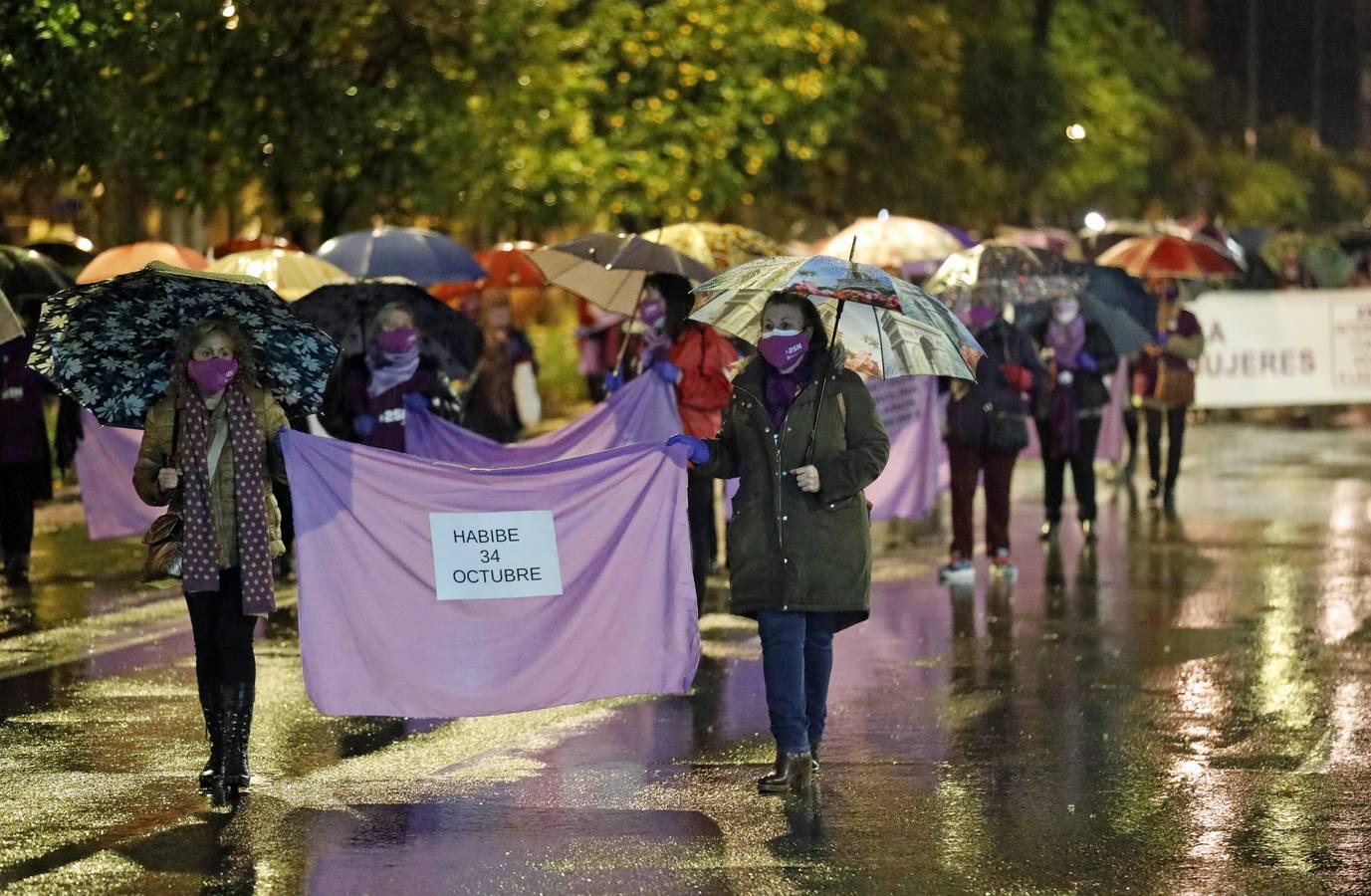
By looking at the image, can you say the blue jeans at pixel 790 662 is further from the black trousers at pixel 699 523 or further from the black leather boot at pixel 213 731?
the black trousers at pixel 699 523

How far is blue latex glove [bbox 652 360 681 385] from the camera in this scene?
13.3 m

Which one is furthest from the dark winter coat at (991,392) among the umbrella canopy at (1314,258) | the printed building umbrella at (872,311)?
the umbrella canopy at (1314,258)

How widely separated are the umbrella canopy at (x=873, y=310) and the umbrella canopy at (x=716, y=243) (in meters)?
5.10

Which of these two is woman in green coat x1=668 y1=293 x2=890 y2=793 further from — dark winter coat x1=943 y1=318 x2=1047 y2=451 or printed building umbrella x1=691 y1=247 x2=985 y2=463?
dark winter coat x1=943 y1=318 x2=1047 y2=451

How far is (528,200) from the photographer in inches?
1177

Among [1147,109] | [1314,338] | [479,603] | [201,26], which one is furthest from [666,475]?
[1147,109]

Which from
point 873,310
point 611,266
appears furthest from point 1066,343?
point 873,310

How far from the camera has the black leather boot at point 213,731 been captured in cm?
855

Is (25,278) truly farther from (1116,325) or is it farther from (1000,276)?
(1116,325)

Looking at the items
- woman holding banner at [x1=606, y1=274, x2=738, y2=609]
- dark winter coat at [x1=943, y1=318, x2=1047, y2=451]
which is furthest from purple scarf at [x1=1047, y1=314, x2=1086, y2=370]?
woman holding banner at [x1=606, y1=274, x2=738, y2=609]

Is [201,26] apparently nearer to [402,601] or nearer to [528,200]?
[528,200]

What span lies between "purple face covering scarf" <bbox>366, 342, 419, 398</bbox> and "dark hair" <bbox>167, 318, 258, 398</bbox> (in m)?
4.04

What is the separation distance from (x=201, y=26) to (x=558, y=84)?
9622mm

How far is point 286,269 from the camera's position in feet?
51.9
